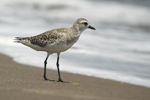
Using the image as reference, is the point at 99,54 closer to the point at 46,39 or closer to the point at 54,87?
the point at 46,39

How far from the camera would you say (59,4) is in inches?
1040

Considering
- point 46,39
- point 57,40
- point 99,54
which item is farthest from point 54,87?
point 99,54

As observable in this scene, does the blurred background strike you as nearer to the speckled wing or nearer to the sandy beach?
the sandy beach

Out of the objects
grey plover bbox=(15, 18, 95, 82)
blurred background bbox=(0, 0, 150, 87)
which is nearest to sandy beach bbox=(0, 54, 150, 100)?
blurred background bbox=(0, 0, 150, 87)

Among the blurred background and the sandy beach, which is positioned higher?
the blurred background

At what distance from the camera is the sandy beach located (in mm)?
4449

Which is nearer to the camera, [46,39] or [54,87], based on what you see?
[54,87]

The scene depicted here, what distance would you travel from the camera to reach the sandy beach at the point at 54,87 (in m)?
4.45

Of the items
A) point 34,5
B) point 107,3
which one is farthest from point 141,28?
point 34,5

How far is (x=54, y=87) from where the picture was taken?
214 inches

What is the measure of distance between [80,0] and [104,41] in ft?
50.0

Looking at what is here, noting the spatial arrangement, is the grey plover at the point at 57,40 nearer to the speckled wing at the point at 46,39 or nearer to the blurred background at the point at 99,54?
the speckled wing at the point at 46,39

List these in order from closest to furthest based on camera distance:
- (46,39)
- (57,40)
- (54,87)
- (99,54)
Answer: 1. (54,87)
2. (57,40)
3. (46,39)
4. (99,54)

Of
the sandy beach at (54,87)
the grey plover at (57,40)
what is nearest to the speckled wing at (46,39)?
the grey plover at (57,40)
